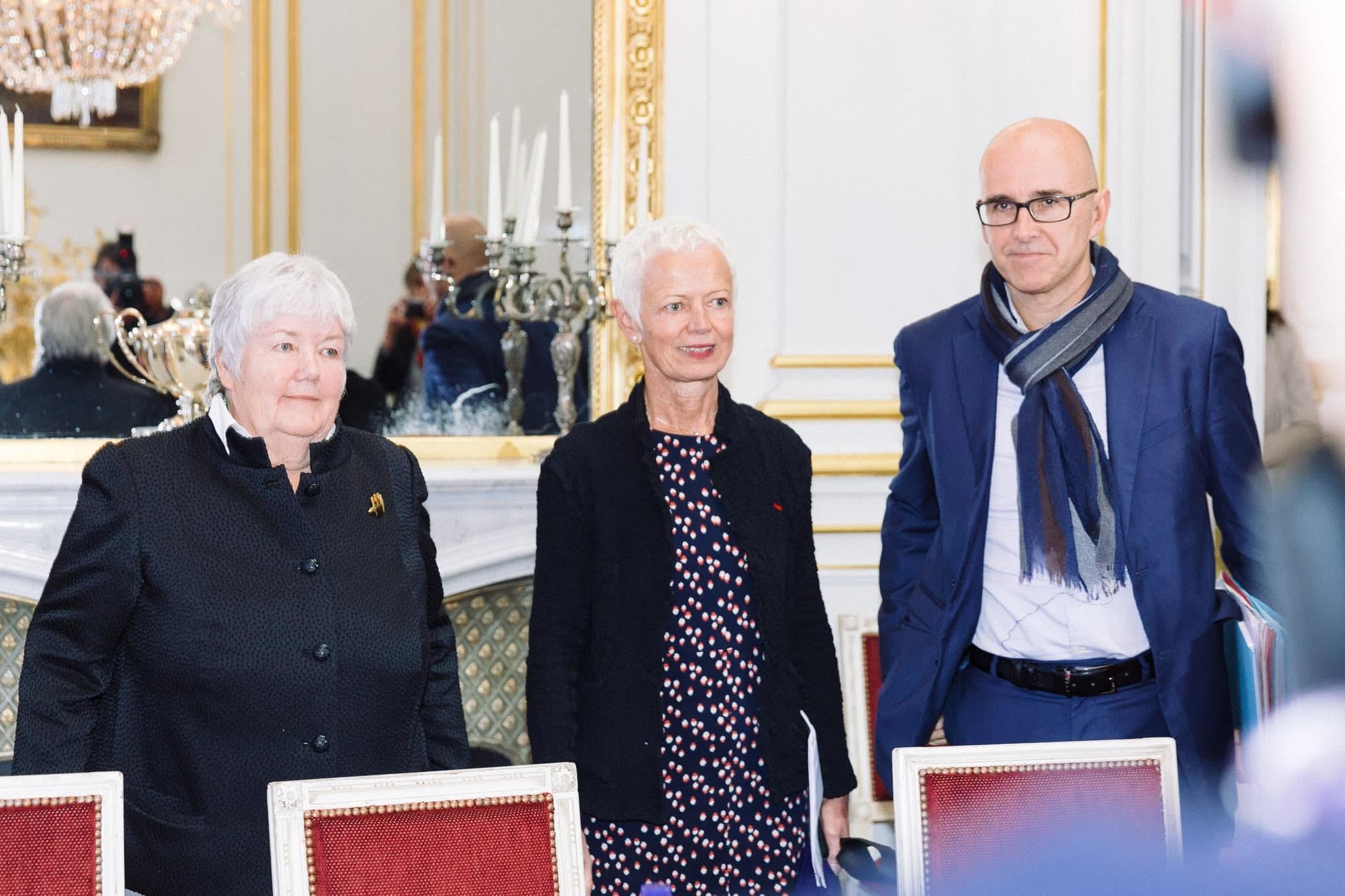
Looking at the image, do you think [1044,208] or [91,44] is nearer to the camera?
[1044,208]

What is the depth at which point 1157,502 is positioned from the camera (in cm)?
210

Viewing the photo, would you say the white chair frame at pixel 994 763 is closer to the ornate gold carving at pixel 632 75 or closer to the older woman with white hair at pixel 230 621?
the older woman with white hair at pixel 230 621

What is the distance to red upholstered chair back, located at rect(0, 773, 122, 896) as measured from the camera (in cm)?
152

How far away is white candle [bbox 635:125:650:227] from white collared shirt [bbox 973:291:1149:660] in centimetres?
140

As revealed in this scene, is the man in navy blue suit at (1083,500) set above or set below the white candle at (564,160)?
below

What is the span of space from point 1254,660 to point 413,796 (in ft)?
3.56

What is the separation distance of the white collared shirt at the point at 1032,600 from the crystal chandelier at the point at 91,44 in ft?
7.12

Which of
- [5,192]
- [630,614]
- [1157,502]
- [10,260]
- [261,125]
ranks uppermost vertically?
[261,125]

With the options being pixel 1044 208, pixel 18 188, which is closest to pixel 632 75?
pixel 18 188

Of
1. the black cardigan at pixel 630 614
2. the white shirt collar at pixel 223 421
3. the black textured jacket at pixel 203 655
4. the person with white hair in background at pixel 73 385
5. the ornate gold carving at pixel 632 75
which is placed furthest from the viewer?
the ornate gold carving at pixel 632 75

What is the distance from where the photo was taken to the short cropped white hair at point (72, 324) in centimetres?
324

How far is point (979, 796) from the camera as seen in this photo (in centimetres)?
181

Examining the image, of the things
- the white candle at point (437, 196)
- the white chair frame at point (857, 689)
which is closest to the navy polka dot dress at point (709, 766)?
the white chair frame at point (857, 689)

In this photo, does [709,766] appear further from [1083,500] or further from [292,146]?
[292,146]
